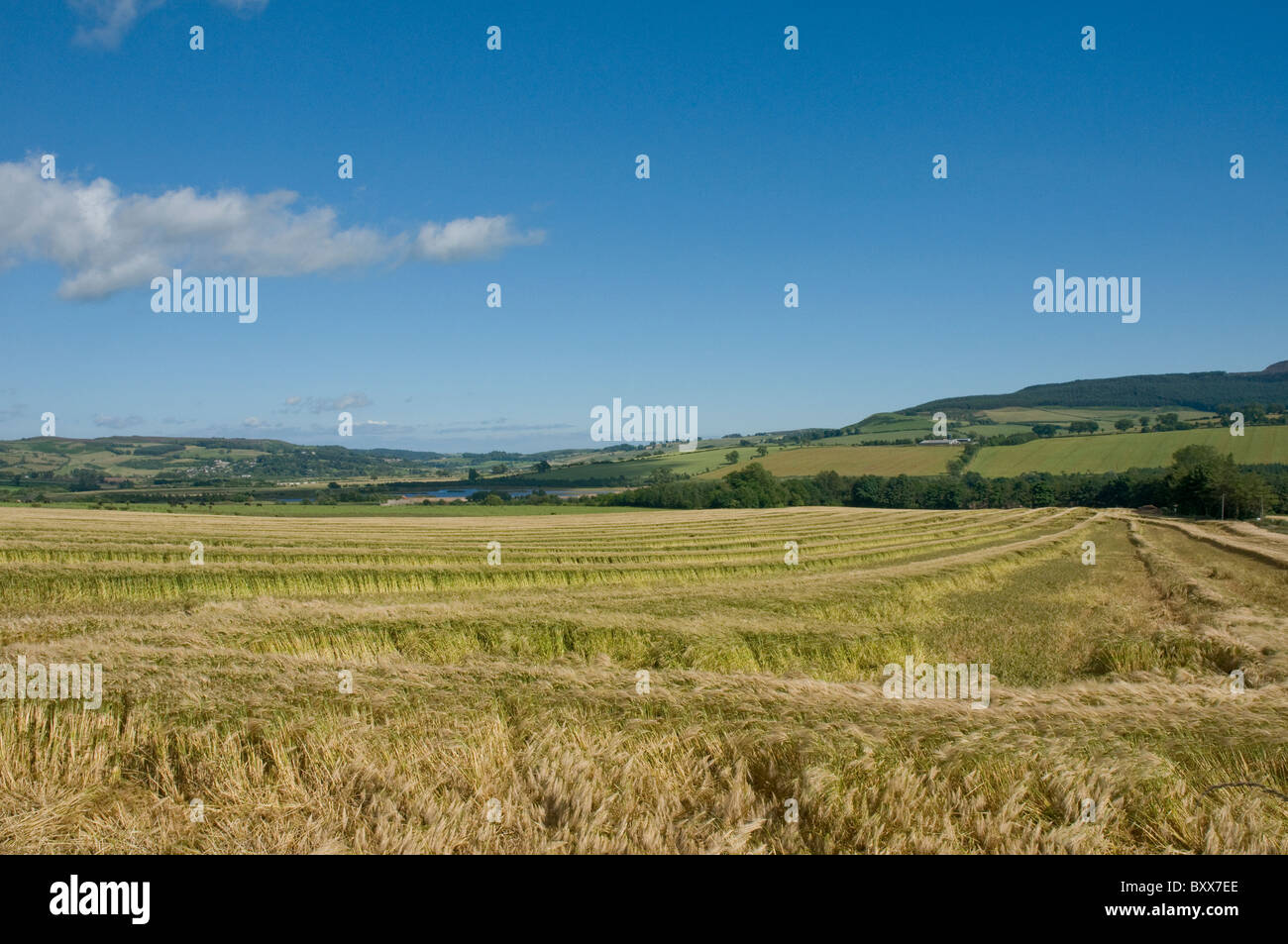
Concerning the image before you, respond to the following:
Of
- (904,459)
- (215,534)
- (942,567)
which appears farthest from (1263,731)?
(904,459)

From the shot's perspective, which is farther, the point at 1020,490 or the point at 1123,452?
the point at 1123,452

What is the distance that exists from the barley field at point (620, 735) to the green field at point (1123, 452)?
390ft

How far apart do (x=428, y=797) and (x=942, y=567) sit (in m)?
25.9

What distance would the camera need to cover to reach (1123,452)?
125 metres

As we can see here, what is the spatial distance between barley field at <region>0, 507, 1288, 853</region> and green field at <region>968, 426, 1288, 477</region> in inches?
4683

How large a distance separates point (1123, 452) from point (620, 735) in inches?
5849

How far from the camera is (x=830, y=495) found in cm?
11819

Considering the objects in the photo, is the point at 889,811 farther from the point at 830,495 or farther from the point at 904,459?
the point at 904,459

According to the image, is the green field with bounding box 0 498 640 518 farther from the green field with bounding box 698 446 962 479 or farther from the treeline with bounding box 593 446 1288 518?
the green field with bounding box 698 446 962 479
